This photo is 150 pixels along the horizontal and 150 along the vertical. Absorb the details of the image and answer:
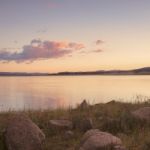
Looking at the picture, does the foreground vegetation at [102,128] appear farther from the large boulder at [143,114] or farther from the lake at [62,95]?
the lake at [62,95]

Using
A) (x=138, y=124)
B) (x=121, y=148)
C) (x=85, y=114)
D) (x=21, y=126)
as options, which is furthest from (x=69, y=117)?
(x=121, y=148)

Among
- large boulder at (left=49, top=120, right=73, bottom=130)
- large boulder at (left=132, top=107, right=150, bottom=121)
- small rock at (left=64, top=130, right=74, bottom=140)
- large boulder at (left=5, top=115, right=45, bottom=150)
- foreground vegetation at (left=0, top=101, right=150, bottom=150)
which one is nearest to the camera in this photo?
large boulder at (left=5, top=115, right=45, bottom=150)

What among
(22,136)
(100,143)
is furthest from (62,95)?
(100,143)

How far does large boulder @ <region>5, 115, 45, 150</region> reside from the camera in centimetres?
927

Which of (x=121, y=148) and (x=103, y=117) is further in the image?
(x=103, y=117)

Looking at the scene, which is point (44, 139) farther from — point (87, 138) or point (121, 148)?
point (121, 148)

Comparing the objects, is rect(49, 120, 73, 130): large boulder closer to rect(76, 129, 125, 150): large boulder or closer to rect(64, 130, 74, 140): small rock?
rect(64, 130, 74, 140): small rock

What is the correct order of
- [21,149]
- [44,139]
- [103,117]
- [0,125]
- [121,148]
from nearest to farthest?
1. [121,148]
2. [21,149]
3. [44,139]
4. [0,125]
5. [103,117]

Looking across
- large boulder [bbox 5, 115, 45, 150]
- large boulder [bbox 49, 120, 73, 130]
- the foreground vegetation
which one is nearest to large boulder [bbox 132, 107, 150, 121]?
the foreground vegetation

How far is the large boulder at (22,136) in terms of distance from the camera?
9.27m

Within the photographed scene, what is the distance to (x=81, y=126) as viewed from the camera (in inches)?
443

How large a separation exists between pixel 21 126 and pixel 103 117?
4052 millimetres

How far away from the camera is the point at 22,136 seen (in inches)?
369

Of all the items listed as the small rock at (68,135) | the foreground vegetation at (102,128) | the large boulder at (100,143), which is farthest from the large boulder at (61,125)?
the large boulder at (100,143)
